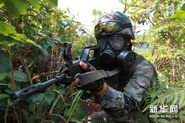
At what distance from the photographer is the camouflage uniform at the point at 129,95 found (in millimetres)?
1398

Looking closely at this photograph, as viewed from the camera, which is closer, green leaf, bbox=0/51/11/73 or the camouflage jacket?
green leaf, bbox=0/51/11/73

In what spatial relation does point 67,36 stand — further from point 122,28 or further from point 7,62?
point 7,62

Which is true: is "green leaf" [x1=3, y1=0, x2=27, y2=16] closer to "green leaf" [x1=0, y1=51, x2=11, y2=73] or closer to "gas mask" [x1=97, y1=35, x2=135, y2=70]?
"green leaf" [x1=0, y1=51, x2=11, y2=73]

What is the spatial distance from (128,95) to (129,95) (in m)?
0.01

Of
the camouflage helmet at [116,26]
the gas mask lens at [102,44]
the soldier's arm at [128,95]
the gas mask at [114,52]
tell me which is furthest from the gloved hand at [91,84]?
the camouflage helmet at [116,26]

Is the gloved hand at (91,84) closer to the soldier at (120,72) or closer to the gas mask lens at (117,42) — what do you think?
the soldier at (120,72)

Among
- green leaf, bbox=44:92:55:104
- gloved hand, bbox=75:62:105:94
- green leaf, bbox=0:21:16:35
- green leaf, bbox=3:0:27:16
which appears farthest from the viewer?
gloved hand, bbox=75:62:105:94

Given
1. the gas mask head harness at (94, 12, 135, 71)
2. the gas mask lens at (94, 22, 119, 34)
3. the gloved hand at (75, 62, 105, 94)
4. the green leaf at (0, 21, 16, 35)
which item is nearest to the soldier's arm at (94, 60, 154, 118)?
the gloved hand at (75, 62, 105, 94)

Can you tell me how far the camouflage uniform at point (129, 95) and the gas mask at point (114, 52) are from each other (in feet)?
0.59

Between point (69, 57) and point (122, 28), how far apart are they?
3.72ft

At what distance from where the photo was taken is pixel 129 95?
1522 mm

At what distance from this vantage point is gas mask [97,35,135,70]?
173cm

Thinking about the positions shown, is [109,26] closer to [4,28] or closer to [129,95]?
[129,95]

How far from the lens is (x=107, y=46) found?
1874 millimetres
